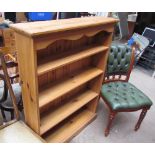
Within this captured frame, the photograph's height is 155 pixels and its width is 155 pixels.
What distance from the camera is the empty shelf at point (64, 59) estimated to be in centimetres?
128

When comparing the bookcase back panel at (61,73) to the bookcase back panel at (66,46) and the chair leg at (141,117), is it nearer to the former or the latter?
the bookcase back panel at (66,46)

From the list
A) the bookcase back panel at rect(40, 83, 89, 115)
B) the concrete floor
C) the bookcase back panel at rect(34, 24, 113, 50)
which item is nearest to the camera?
the bookcase back panel at rect(34, 24, 113, 50)

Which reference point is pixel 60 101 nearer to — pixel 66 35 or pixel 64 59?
pixel 64 59

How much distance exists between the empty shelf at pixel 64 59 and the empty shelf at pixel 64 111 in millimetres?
604

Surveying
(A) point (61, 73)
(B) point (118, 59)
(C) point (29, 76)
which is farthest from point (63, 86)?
(B) point (118, 59)

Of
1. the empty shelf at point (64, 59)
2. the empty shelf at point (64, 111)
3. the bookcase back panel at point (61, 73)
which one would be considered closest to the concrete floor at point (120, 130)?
the empty shelf at point (64, 111)

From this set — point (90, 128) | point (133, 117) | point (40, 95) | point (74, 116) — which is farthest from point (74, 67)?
point (133, 117)

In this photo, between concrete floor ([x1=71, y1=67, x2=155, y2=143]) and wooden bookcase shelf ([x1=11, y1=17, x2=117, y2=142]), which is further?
concrete floor ([x1=71, y1=67, x2=155, y2=143])

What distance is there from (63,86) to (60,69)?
0.58 feet

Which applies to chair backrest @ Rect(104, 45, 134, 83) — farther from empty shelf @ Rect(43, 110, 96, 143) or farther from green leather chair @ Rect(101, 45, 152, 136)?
empty shelf @ Rect(43, 110, 96, 143)

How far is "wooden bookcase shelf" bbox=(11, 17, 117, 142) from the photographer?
113 cm

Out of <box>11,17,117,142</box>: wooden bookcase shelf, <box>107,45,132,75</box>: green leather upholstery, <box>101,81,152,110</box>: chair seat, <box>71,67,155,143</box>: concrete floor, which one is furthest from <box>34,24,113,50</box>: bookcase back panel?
<box>71,67,155,143</box>: concrete floor
